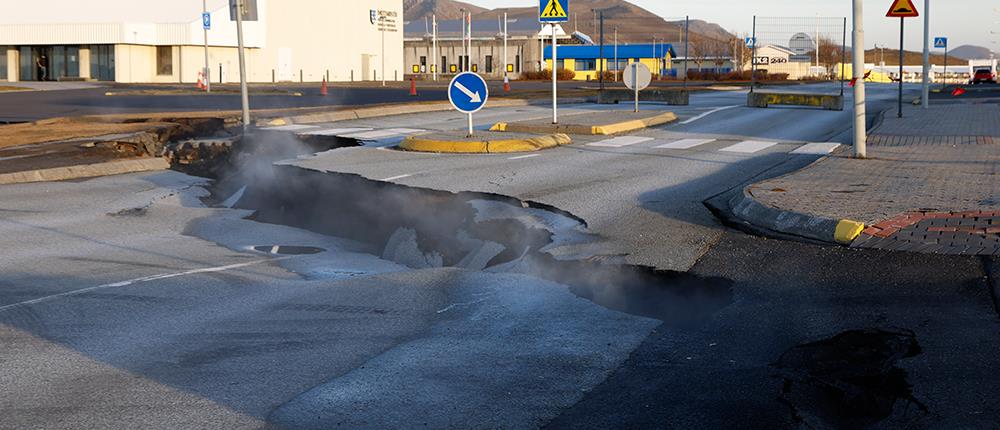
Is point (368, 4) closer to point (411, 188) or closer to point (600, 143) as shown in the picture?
point (600, 143)

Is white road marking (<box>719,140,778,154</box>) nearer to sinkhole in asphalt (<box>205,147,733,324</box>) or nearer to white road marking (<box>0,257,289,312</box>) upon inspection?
sinkhole in asphalt (<box>205,147,733,324</box>)

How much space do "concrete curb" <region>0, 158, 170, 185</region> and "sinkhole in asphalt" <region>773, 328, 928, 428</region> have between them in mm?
11775

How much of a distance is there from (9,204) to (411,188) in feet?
15.1

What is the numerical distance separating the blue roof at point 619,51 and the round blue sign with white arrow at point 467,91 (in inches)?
2876

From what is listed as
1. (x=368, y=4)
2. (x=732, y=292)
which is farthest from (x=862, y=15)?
(x=368, y=4)

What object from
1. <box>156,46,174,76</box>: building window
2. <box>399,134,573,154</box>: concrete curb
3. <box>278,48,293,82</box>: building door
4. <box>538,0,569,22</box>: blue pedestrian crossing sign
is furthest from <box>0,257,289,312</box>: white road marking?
<box>278,48,293,82</box>: building door

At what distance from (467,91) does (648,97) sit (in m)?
20.8

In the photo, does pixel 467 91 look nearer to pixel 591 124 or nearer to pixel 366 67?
pixel 591 124

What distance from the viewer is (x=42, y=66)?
7138 centimetres

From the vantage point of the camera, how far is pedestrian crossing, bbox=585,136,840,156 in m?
18.0

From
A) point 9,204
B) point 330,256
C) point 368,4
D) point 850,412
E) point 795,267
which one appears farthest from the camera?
point 368,4

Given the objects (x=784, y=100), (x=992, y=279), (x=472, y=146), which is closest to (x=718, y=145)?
(x=472, y=146)

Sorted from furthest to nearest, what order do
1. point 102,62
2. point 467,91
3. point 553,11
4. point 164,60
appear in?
point 164,60, point 102,62, point 553,11, point 467,91

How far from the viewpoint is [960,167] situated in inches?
535
